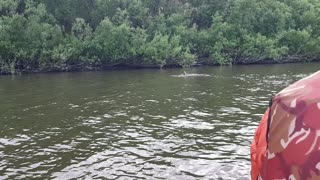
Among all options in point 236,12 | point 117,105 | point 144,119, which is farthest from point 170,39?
point 144,119

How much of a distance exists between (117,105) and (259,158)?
62.8 ft

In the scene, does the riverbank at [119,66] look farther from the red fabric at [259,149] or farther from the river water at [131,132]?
the red fabric at [259,149]

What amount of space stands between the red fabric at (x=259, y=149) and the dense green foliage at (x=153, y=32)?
152 feet

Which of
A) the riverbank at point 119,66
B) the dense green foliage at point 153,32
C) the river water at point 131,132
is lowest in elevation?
the river water at point 131,132

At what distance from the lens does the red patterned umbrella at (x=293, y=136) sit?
2441mm

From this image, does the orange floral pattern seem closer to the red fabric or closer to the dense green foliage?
the red fabric

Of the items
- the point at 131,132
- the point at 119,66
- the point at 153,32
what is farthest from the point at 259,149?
the point at 153,32

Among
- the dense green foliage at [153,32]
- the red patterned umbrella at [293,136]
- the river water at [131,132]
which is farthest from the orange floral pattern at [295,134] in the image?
the dense green foliage at [153,32]

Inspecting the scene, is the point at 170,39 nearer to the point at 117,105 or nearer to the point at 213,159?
the point at 117,105

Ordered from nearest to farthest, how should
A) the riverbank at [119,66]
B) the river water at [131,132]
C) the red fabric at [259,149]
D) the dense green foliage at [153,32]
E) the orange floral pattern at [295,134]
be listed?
the orange floral pattern at [295,134] → the red fabric at [259,149] → the river water at [131,132] → the riverbank at [119,66] → the dense green foliage at [153,32]

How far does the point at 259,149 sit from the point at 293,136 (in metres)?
0.35

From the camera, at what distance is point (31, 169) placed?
10945mm

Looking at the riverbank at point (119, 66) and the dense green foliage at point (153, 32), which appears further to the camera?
the dense green foliage at point (153, 32)

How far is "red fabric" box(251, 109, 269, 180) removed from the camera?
276cm
